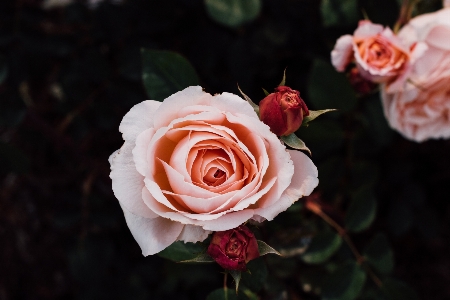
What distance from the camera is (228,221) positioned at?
0.62m

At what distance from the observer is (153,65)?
38.6 inches

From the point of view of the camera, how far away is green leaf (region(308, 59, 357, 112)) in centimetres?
110

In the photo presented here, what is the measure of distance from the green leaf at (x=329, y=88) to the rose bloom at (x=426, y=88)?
0.10 m

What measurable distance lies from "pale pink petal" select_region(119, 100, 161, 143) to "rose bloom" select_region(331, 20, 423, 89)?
436 millimetres

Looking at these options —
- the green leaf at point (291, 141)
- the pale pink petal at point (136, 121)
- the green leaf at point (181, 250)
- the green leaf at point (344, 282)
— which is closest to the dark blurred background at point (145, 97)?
the green leaf at point (344, 282)

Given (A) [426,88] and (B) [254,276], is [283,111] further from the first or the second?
(A) [426,88]

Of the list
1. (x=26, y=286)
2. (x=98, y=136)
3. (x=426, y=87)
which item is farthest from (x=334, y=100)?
(x=26, y=286)

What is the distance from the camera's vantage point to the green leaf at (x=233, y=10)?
3.83ft

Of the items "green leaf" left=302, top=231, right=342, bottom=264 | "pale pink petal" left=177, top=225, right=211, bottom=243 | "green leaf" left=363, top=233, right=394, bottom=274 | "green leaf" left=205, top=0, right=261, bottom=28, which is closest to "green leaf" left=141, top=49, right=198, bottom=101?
"green leaf" left=205, top=0, right=261, bottom=28

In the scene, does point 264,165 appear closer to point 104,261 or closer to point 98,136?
point 104,261

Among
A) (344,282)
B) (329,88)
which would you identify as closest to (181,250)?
(344,282)

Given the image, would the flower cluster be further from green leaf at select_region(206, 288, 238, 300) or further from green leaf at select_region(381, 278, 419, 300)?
green leaf at select_region(206, 288, 238, 300)

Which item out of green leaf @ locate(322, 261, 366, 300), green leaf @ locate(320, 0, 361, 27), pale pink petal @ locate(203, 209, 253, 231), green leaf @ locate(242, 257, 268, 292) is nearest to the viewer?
pale pink petal @ locate(203, 209, 253, 231)

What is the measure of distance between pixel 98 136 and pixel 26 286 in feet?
2.39
